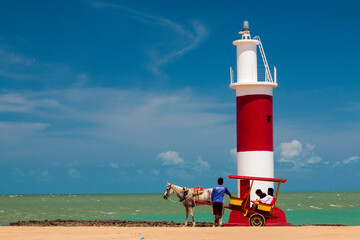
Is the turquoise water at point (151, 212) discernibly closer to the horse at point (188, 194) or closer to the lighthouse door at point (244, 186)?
the horse at point (188, 194)

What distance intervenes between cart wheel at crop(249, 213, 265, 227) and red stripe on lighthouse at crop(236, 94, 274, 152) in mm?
3143

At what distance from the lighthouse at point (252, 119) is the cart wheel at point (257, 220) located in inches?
91.0

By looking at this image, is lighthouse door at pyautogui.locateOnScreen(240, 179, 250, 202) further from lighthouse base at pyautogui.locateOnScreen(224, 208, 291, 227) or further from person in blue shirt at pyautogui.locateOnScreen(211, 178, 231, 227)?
person in blue shirt at pyautogui.locateOnScreen(211, 178, 231, 227)

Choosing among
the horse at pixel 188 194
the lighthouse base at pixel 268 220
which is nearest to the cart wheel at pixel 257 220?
the lighthouse base at pixel 268 220

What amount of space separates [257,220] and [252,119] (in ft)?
13.8

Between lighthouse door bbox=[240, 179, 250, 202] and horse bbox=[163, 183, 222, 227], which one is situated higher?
lighthouse door bbox=[240, 179, 250, 202]

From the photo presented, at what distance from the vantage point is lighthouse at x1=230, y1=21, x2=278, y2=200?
20.9 metres

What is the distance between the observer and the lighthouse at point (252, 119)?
20.9 meters
